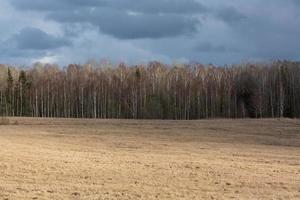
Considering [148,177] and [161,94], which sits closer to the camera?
[148,177]

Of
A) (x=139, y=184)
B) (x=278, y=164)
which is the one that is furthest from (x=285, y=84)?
(x=139, y=184)

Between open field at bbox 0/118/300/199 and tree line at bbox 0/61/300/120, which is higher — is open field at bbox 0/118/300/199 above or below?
below

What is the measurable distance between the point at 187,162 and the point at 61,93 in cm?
9267

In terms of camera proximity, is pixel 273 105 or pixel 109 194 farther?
pixel 273 105

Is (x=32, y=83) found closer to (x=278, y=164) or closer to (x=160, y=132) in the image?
(x=160, y=132)

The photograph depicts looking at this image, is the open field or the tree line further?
the tree line

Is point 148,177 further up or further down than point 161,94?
further down

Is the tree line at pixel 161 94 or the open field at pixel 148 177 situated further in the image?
the tree line at pixel 161 94

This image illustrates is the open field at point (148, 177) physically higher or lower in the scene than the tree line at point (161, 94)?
lower

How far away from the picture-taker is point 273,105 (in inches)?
3939

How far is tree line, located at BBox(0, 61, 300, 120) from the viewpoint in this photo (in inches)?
3969

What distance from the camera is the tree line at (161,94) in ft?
331

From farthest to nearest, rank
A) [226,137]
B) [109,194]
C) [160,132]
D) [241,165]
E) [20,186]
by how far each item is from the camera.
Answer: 1. [160,132]
2. [226,137]
3. [241,165]
4. [20,186]
5. [109,194]

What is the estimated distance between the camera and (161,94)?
10919 cm
